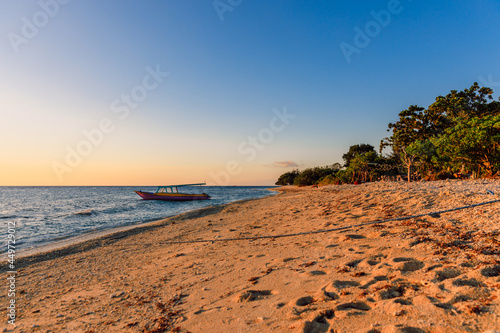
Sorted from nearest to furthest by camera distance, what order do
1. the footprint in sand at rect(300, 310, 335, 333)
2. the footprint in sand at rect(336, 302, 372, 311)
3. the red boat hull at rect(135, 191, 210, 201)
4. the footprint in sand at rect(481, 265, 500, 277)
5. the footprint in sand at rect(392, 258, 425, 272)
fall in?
the footprint in sand at rect(300, 310, 335, 333)
the footprint in sand at rect(336, 302, 372, 311)
the footprint in sand at rect(481, 265, 500, 277)
the footprint in sand at rect(392, 258, 425, 272)
the red boat hull at rect(135, 191, 210, 201)

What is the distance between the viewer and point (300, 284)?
135 inches

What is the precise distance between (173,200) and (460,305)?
39119 mm

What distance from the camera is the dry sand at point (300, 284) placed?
245cm

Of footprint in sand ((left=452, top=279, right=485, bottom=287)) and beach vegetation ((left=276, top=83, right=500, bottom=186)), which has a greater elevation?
beach vegetation ((left=276, top=83, right=500, bottom=186))

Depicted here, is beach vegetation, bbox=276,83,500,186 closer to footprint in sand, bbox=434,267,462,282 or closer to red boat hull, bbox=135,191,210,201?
footprint in sand, bbox=434,267,462,282

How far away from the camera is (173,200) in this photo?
38500 mm

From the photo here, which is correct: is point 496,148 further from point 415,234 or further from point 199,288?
point 199,288

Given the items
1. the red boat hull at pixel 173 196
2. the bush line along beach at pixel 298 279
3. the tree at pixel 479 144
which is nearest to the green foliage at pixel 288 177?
the red boat hull at pixel 173 196

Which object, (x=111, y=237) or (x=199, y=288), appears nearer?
(x=199, y=288)

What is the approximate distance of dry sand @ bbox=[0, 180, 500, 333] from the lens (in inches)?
96.3

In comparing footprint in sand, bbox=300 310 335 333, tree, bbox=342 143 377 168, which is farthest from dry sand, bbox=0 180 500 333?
tree, bbox=342 143 377 168

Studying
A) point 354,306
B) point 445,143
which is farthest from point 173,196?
point 354,306

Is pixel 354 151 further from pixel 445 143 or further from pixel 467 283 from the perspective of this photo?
pixel 467 283

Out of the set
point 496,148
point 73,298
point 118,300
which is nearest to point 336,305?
point 118,300
